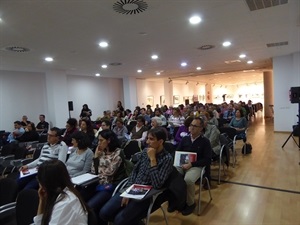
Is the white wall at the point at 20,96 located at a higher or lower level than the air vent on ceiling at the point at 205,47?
lower

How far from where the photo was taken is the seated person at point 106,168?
2.44m

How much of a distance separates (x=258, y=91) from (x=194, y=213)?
24.3 meters

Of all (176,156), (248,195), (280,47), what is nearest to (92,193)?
(176,156)

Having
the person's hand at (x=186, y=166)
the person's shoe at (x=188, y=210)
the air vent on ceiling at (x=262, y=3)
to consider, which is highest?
the air vent on ceiling at (x=262, y=3)

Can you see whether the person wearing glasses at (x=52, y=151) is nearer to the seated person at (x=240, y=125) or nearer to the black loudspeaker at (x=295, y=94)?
the seated person at (x=240, y=125)

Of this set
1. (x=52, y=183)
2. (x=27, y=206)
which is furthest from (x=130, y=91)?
(x=52, y=183)

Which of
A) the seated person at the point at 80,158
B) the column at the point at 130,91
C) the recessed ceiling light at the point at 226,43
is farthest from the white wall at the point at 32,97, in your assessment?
the seated person at the point at 80,158

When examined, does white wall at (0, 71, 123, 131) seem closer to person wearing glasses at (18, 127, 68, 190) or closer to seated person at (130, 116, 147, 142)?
seated person at (130, 116, 147, 142)

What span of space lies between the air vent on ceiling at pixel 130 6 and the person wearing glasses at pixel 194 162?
6.20 ft

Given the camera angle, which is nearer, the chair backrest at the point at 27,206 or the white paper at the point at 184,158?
the chair backrest at the point at 27,206

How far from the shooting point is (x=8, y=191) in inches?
88.9

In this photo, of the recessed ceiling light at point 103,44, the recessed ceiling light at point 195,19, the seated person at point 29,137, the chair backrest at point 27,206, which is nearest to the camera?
the chair backrest at point 27,206

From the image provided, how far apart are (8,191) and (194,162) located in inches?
85.2

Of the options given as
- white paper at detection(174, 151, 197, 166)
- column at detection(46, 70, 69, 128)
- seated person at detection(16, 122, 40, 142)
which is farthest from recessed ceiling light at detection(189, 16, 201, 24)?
column at detection(46, 70, 69, 128)
